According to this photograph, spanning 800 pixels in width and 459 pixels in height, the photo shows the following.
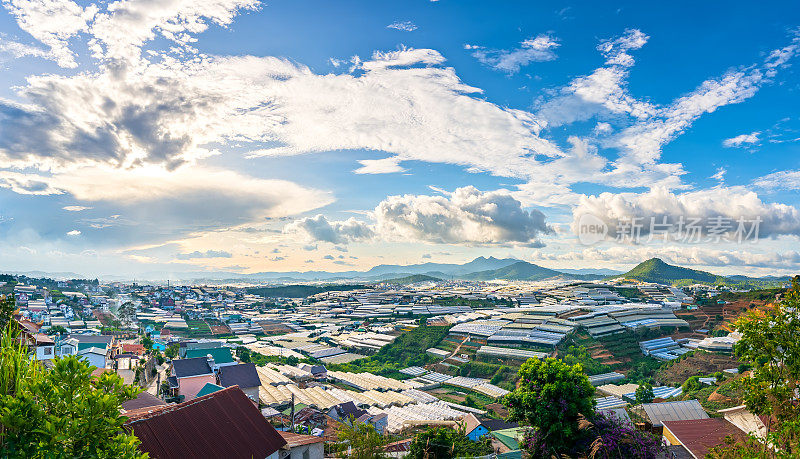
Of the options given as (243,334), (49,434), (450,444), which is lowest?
(243,334)

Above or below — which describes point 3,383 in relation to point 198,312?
above

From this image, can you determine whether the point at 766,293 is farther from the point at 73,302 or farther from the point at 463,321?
the point at 73,302

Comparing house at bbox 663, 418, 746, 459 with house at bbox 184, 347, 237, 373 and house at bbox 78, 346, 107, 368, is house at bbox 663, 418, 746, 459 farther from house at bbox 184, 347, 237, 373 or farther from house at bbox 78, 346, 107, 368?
house at bbox 78, 346, 107, 368

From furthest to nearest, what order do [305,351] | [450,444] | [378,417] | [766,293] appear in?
[305,351], [766,293], [378,417], [450,444]

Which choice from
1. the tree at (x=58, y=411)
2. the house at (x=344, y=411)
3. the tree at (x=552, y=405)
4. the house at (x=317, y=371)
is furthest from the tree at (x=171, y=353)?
the tree at (x=58, y=411)

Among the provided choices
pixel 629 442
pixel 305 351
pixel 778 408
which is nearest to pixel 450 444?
pixel 629 442

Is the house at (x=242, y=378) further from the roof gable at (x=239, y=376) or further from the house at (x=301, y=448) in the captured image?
the house at (x=301, y=448)

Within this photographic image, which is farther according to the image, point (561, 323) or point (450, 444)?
point (561, 323)
